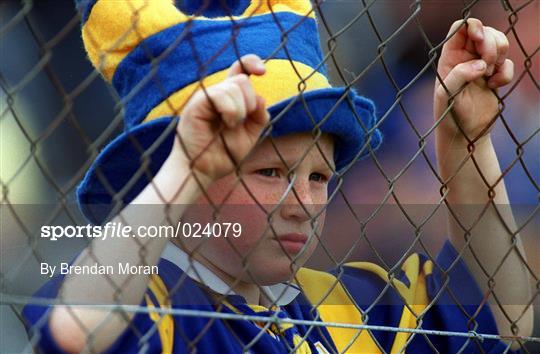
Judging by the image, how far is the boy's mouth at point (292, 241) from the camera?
1501 millimetres

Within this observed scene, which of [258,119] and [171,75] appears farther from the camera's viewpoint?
[171,75]

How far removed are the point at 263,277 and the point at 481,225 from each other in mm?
401


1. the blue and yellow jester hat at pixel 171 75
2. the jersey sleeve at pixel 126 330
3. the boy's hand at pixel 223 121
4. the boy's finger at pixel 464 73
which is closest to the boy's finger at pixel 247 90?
the boy's hand at pixel 223 121

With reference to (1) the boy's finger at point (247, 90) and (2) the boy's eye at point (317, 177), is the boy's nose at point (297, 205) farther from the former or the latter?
(1) the boy's finger at point (247, 90)

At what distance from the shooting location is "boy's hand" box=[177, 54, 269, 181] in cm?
124

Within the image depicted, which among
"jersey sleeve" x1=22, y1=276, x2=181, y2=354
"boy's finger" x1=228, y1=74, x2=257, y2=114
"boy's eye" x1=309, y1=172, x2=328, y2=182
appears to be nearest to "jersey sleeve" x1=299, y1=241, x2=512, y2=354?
"boy's eye" x1=309, y1=172, x2=328, y2=182

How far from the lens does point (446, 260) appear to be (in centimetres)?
174

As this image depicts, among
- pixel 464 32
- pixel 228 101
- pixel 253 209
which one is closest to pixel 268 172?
pixel 253 209

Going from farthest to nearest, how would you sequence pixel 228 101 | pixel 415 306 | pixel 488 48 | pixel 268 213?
1. pixel 415 306
2. pixel 488 48
3. pixel 268 213
4. pixel 228 101

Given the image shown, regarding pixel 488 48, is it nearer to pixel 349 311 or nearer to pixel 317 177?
pixel 317 177

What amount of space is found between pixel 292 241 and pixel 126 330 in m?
0.31

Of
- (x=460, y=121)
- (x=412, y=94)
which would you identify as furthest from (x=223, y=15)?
(x=412, y=94)

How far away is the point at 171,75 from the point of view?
149 centimetres

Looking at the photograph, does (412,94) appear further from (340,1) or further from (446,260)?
(446,260)
